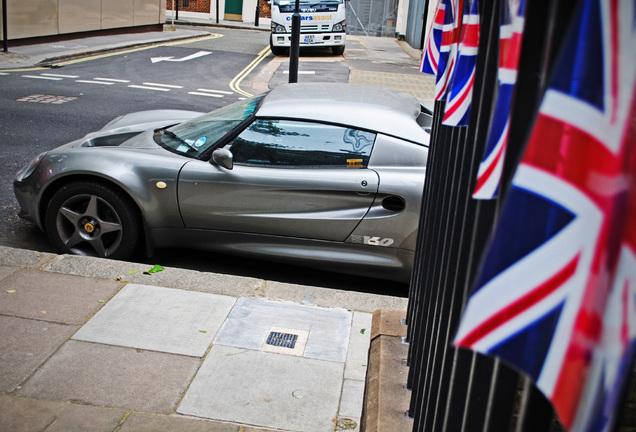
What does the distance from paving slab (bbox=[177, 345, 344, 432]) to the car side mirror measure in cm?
154

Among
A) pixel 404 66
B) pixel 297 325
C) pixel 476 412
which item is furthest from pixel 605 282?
pixel 404 66

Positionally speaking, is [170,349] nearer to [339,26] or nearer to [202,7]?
[339,26]

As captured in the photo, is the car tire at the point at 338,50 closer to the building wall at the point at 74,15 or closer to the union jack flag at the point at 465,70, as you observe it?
the building wall at the point at 74,15

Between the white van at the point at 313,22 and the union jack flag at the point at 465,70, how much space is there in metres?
18.5

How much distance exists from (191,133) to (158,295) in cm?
158

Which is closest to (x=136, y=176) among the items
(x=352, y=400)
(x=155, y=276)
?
(x=155, y=276)

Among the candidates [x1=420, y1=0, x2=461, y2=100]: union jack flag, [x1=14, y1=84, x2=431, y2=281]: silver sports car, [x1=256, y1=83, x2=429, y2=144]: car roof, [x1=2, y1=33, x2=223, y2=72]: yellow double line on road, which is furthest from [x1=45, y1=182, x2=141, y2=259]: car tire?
[x1=2, y1=33, x2=223, y2=72]: yellow double line on road

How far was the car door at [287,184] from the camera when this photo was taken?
4602 mm

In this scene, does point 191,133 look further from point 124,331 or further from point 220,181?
point 124,331

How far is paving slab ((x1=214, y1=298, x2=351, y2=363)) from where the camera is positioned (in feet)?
12.3

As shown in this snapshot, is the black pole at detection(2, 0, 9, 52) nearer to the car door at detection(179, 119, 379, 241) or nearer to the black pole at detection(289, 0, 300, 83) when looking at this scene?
the black pole at detection(289, 0, 300, 83)

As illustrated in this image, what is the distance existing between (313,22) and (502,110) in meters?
19.5

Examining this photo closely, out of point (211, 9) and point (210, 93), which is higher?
point (211, 9)

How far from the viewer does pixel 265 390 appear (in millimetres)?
3271
